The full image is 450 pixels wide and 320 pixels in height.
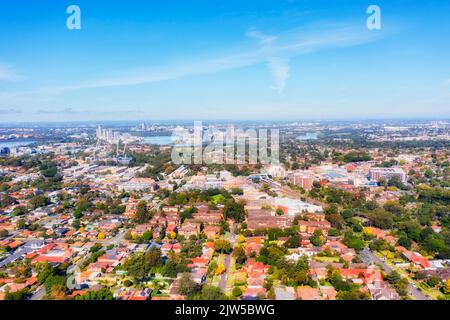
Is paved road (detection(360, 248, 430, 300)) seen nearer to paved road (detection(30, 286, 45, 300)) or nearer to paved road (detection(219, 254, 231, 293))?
paved road (detection(219, 254, 231, 293))

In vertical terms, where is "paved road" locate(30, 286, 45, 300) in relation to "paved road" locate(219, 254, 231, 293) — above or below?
below

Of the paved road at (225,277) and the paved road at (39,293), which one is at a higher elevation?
the paved road at (225,277)

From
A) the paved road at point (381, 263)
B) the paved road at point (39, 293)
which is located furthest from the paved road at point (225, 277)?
the paved road at point (39, 293)

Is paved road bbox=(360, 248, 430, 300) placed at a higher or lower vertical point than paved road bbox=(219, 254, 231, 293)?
lower

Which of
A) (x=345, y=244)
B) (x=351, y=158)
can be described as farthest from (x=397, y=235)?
(x=351, y=158)

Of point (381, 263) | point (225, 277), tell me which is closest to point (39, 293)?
point (225, 277)

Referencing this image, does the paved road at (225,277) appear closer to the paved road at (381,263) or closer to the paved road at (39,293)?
the paved road at (381,263)

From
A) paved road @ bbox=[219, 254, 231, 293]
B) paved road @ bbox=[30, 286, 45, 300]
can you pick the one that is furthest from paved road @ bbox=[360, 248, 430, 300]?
paved road @ bbox=[30, 286, 45, 300]

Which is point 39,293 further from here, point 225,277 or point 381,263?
point 381,263

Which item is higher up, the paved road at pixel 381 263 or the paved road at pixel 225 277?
the paved road at pixel 225 277
